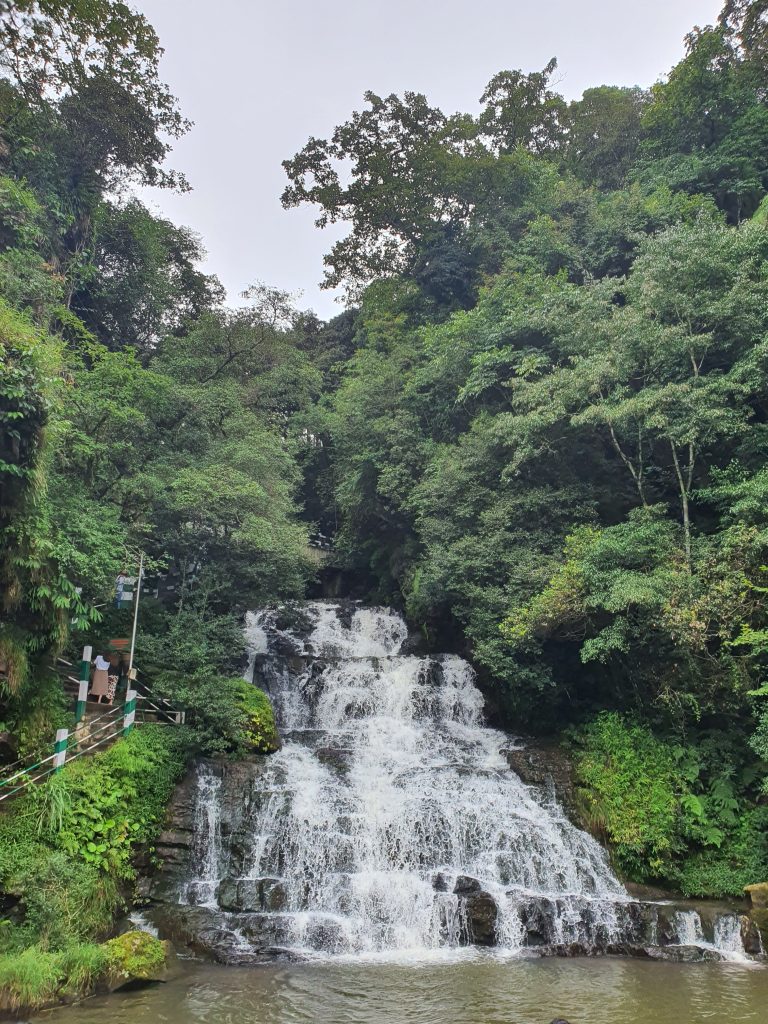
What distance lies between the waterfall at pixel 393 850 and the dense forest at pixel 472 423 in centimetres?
138

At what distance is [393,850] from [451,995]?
3491mm

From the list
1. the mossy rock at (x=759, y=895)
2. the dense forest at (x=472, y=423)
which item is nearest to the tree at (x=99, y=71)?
the dense forest at (x=472, y=423)

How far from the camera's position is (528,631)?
1438 centimetres

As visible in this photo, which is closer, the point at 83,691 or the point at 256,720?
the point at 83,691

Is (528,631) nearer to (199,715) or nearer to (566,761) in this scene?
(566,761)

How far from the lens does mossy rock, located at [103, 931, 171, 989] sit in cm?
791

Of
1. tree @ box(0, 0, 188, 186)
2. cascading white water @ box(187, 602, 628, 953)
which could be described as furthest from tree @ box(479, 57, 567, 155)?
cascading white water @ box(187, 602, 628, 953)

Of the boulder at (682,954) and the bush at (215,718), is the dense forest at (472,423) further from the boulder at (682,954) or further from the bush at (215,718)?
the boulder at (682,954)

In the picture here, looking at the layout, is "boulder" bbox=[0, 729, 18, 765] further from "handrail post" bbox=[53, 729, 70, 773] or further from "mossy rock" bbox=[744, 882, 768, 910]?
"mossy rock" bbox=[744, 882, 768, 910]

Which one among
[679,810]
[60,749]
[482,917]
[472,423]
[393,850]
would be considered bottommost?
[482,917]

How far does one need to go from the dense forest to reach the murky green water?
2.99m

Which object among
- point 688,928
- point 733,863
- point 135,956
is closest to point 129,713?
point 135,956

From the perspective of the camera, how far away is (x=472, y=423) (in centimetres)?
2050

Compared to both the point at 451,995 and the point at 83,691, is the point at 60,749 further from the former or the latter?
the point at 451,995
